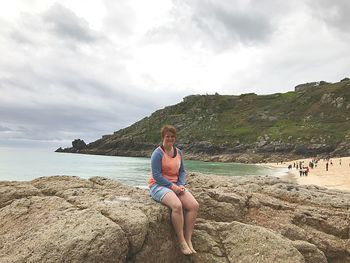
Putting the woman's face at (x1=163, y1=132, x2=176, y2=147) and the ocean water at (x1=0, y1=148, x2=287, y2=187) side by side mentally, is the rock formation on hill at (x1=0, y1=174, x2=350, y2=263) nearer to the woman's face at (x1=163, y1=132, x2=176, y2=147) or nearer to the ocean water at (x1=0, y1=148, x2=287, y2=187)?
the woman's face at (x1=163, y1=132, x2=176, y2=147)

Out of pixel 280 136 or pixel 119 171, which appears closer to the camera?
pixel 119 171

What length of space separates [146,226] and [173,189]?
1.45m

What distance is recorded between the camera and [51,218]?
26.3 ft

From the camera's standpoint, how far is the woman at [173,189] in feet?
29.0

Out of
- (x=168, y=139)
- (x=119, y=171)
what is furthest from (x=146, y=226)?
(x=119, y=171)

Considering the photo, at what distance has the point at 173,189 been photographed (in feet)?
30.4

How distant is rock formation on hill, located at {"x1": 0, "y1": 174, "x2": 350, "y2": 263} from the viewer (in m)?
7.27

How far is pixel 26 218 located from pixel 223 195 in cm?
554

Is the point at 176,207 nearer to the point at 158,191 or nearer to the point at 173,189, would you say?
the point at 173,189

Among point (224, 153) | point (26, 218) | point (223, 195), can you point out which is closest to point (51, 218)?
point (26, 218)

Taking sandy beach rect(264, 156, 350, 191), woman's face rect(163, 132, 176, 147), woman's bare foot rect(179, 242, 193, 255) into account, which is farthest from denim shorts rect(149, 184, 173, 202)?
sandy beach rect(264, 156, 350, 191)

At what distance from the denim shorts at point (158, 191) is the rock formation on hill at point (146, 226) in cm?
20

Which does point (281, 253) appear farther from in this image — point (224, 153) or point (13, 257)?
point (224, 153)

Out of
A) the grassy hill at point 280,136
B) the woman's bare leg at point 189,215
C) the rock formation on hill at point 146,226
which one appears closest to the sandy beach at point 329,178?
the rock formation on hill at point 146,226
